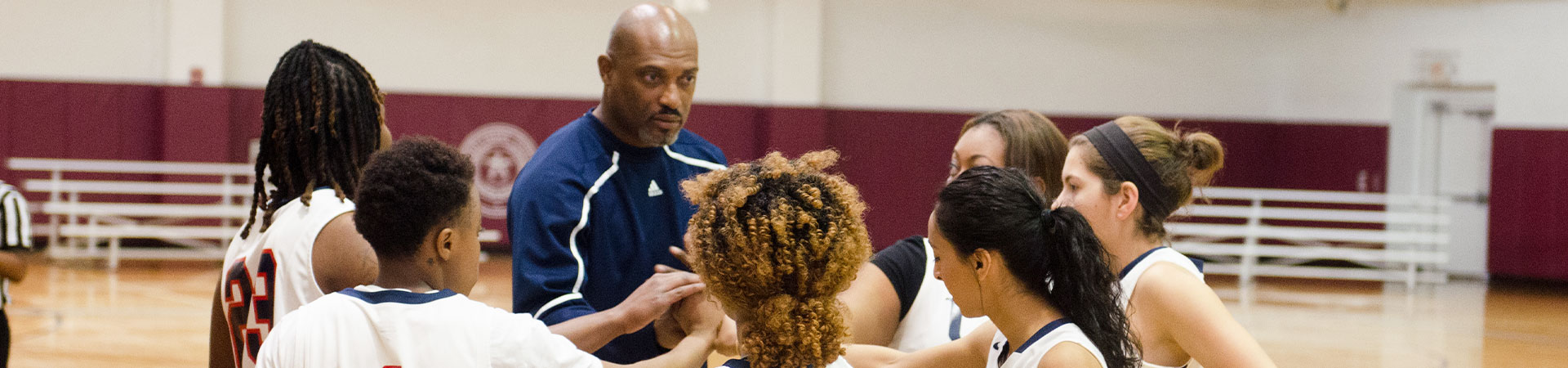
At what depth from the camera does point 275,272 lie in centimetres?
231

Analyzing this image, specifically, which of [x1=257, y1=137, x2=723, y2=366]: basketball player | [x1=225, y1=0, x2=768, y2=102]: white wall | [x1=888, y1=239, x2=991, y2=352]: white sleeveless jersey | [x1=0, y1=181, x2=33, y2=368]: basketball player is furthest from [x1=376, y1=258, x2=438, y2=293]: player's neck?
[x1=225, y1=0, x2=768, y2=102]: white wall

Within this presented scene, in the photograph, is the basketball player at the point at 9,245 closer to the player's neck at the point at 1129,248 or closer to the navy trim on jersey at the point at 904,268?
the navy trim on jersey at the point at 904,268

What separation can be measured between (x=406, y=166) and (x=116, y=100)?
11978 millimetres

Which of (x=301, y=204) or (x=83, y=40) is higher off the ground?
(x=83, y=40)

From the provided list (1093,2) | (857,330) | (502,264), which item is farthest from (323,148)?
(1093,2)

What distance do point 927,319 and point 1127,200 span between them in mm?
557

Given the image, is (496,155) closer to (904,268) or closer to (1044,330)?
(904,268)

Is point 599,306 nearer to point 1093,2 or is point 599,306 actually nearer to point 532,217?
point 532,217

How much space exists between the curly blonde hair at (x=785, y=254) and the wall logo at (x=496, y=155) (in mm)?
11418

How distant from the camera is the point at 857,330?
2588mm

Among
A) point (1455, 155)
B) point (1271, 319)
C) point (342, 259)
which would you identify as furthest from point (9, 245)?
point (1455, 155)

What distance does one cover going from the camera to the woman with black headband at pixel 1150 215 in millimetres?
2195

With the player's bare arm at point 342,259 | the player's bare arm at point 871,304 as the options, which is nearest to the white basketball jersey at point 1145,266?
the player's bare arm at point 871,304

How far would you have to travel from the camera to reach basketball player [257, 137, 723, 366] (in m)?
1.84
